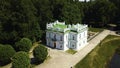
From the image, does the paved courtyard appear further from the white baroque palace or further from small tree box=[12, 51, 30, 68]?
small tree box=[12, 51, 30, 68]

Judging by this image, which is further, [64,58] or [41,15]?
[41,15]

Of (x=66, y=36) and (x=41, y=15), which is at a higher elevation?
(x=41, y=15)

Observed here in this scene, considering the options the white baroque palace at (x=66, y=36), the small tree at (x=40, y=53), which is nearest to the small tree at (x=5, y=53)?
the small tree at (x=40, y=53)

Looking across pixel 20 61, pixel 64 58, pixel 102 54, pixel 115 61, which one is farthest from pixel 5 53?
pixel 115 61

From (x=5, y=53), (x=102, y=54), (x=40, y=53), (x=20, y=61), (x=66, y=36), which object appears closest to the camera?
(x=20, y=61)

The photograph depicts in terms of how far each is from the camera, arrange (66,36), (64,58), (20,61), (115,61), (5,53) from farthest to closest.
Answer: (66,36) → (115,61) → (64,58) → (5,53) → (20,61)

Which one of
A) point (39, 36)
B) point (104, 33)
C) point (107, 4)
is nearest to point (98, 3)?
point (107, 4)

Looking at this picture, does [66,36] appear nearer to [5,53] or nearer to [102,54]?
[102,54]
